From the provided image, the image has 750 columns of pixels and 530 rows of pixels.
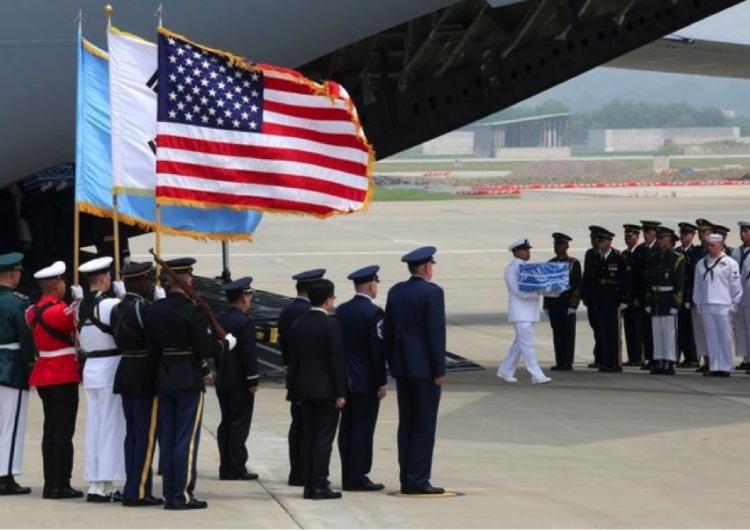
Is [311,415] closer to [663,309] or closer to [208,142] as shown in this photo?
[208,142]

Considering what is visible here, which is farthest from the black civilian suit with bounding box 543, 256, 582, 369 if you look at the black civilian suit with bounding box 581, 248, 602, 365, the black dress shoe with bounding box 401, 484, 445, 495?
the black dress shoe with bounding box 401, 484, 445, 495

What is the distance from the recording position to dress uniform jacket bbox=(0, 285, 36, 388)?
9.99 metres

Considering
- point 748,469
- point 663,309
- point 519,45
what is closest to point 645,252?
point 663,309

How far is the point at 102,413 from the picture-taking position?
9773mm

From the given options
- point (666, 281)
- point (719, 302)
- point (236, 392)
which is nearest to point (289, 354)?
point (236, 392)

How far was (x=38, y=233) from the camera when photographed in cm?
1928

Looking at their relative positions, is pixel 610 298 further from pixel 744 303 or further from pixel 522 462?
pixel 522 462

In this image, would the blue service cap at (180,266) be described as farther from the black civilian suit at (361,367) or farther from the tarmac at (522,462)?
the tarmac at (522,462)

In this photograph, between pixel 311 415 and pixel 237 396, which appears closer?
pixel 311 415

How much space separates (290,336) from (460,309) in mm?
13058

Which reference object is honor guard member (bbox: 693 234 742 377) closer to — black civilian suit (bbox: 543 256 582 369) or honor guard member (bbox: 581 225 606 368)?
honor guard member (bbox: 581 225 606 368)

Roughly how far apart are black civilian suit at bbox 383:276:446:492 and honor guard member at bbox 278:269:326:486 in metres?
0.67

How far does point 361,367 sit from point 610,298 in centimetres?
677

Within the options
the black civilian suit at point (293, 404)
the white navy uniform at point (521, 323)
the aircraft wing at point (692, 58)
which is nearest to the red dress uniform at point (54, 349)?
the black civilian suit at point (293, 404)
